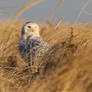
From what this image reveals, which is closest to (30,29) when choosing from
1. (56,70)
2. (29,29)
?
(29,29)

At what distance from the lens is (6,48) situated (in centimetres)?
293

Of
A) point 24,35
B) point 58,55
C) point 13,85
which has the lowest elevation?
point 13,85

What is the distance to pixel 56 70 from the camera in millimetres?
1702

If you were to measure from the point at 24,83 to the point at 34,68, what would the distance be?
0.69 ft

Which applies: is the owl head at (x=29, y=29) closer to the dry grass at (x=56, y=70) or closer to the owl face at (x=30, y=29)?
the owl face at (x=30, y=29)

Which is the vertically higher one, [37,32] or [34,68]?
[37,32]

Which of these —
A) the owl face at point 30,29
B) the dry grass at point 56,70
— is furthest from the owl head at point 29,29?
the dry grass at point 56,70

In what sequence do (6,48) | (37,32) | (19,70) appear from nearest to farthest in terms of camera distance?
(19,70) < (6,48) < (37,32)

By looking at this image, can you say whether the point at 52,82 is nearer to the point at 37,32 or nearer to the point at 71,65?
the point at 71,65

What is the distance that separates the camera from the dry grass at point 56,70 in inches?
64.6

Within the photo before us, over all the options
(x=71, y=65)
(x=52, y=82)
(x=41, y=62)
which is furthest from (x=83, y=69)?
(x=41, y=62)

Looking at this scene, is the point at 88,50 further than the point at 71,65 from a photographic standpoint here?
Yes

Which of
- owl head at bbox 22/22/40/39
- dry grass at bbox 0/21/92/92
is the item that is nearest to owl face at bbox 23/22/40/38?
owl head at bbox 22/22/40/39

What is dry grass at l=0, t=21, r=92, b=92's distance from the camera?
5.39 ft
